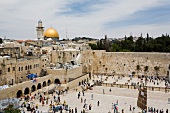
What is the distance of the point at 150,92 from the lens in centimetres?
2727

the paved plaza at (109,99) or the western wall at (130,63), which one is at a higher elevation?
the western wall at (130,63)

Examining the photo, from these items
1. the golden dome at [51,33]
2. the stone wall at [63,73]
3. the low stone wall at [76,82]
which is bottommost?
the low stone wall at [76,82]

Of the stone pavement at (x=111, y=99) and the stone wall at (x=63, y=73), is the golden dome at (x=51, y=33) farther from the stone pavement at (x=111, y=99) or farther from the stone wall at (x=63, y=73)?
the stone pavement at (x=111, y=99)

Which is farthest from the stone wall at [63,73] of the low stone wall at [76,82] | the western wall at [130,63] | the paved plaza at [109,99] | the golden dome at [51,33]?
the golden dome at [51,33]

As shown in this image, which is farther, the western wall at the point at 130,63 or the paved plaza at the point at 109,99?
the western wall at the point at 130,63

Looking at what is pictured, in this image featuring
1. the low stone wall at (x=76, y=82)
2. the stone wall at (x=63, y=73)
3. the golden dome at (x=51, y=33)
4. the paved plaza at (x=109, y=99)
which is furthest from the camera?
the golden dome at (x=51, y=33)

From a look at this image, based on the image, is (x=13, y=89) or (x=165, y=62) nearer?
(x=13, y=89)

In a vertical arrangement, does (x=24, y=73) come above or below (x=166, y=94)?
above

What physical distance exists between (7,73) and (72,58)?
605 inches

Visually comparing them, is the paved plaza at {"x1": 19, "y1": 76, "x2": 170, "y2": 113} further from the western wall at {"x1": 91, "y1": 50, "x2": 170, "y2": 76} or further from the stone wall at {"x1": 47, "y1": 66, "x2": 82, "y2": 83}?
the western wall at {"x1": 91, "y1": 50, "x2": 170, "y2": 76}

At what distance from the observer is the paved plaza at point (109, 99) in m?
19.7

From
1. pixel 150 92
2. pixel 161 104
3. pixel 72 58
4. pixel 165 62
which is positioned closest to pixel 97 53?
pixel 72 58

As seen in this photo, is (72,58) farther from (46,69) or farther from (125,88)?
(125,88)

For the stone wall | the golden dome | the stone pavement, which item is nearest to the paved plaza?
the stone pavement
